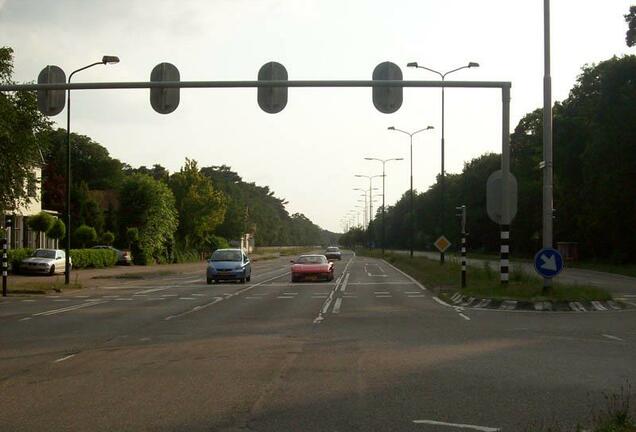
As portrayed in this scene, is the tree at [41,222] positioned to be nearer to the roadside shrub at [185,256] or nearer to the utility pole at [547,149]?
the roadside shrub at [185,256]

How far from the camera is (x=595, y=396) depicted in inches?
332

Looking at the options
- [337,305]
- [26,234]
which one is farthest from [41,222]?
[337,305]

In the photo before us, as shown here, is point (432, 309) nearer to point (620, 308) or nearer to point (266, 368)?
point (620, 308)

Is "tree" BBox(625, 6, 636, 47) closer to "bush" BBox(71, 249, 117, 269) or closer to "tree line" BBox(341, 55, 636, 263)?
"tree line" BBox(341, 55, 636, 263)

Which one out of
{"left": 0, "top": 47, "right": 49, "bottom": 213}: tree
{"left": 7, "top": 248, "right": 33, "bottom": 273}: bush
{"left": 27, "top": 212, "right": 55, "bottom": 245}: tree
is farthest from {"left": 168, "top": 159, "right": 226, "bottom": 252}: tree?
{"left": 0, "top": 47, "right": 49, "bottom": 213}: tree

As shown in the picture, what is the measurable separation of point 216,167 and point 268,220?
1603 cm

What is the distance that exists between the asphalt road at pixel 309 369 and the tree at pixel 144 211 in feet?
139

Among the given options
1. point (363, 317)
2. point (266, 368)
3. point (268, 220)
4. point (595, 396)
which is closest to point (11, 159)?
point (363, 317)

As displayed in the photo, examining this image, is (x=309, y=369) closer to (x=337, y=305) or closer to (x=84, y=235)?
(x=337, y=305)

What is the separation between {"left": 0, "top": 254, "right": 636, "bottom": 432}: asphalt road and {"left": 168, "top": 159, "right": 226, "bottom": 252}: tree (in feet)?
183

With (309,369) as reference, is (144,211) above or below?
above

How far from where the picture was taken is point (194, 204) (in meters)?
75.1

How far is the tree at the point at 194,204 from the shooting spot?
75.1 m

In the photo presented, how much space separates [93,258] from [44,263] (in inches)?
414
